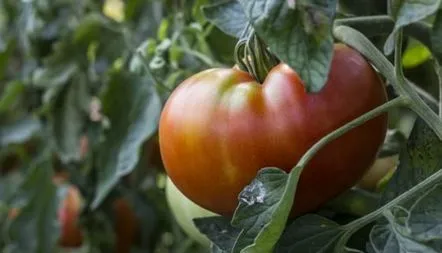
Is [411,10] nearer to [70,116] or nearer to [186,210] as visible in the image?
[186,210]

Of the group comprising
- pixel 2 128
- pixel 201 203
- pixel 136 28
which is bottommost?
pixel 2 128

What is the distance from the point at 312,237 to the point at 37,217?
0.58 m

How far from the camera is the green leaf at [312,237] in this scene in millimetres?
528

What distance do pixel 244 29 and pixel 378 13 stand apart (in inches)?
6.7

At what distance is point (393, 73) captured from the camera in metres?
0.51

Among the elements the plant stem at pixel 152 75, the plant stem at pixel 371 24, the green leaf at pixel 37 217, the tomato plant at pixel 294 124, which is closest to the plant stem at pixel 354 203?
the tomato plant at pixel 294 124

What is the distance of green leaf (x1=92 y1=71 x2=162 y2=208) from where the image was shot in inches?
32.9

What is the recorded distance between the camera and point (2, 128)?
4.11 feet

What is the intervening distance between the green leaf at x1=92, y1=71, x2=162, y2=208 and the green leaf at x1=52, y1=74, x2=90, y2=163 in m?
0.17

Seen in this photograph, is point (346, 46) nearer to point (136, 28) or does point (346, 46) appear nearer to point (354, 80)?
point (354, 80)

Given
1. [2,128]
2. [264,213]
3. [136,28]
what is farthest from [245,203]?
[2,128]

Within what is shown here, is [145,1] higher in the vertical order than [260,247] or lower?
lower

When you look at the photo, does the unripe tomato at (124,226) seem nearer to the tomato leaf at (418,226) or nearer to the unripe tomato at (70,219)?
the unripe tomato at (70,219)

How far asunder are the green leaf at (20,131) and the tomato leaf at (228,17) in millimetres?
629
